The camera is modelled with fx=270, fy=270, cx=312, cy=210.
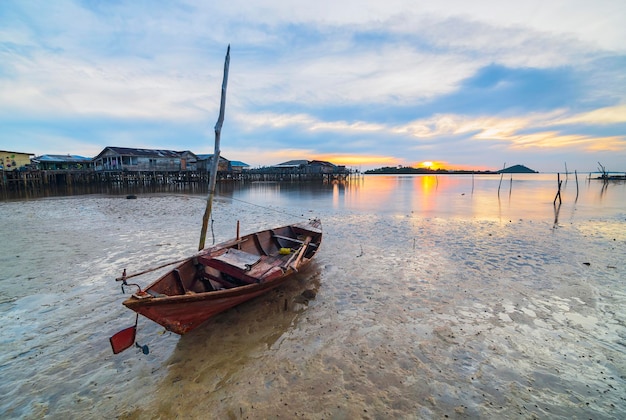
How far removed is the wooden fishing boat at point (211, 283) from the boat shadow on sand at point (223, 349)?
0.46 meters

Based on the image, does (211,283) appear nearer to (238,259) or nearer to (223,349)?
(238,259)

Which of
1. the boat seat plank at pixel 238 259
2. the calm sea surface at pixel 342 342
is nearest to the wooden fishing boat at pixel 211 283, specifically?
the boat seat plank at pixel 238 259

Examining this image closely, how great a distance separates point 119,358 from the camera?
13.7 ft

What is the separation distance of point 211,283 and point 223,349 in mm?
1770

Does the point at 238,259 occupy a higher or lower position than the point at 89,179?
lower

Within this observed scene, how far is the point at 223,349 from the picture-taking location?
4.46 metres

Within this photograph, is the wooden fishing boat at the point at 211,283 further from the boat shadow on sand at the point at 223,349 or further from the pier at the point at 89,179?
the pier at the point at 89,179

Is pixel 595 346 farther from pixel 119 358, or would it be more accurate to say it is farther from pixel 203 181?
pixel 203 181

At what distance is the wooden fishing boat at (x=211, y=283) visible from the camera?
155 inches

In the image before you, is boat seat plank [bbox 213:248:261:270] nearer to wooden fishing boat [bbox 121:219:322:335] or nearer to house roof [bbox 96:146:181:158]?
wooden fishing boat [bbox 121:219:322:335]

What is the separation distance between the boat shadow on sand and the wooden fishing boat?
18.1 inches

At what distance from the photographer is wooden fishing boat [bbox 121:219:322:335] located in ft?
12.9

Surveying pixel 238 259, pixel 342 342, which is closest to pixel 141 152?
pixel 238 259

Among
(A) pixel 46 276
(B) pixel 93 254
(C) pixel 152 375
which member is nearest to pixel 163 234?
Answer: (B) pixel 93 254
